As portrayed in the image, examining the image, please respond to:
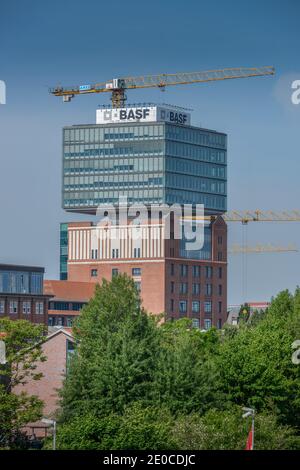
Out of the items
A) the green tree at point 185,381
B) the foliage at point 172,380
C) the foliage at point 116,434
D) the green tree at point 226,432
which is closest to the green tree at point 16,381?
the foliage at point 172,380

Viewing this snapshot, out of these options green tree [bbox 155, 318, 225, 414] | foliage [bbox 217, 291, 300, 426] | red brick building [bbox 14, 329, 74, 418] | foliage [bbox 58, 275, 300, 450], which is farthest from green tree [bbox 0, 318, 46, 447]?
red brick building [bbox 14, 329, 74, 418]

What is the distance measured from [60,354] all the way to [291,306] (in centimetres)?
2941

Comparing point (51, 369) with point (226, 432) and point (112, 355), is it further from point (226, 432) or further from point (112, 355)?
point (226, 432)

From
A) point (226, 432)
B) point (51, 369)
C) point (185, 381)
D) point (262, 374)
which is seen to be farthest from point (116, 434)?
point (51, 369)

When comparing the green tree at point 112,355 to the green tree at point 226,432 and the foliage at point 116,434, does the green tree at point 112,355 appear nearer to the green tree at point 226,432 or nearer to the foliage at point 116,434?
the green tree at point 226,432

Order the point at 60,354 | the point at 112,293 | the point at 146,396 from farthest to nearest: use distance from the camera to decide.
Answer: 1. the point at 60,354
2. the point at 112,293
3. the point at 146,396

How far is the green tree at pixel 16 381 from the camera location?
9731cm

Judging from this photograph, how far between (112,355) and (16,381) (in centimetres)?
652

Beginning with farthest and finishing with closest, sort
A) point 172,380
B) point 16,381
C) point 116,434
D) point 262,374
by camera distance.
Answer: point 262,374 → point 16,381 → point 172,380 → point 116,434

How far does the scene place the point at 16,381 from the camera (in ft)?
328

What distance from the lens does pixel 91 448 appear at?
8288 cm

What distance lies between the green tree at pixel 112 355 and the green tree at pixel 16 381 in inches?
105
